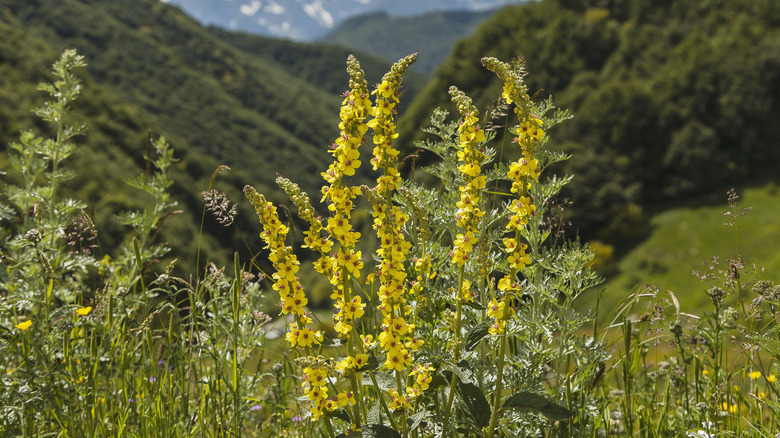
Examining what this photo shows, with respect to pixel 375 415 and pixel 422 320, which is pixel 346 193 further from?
pixel 375 415

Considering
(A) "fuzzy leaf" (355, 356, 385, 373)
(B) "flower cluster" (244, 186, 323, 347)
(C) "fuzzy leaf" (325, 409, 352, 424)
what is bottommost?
(C) "fuzzy leaf" (325, 409, 352, 424)

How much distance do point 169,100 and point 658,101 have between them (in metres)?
117

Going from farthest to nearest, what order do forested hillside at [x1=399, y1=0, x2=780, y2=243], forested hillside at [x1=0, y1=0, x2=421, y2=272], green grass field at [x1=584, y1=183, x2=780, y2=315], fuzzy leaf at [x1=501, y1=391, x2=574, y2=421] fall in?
forested hillside at [x1=0, y1=0, x2=421, y2=272], forested hillside at [x1=399, y1=0, x2=780, y2=243], green grass field at [x1=584, y1=183, x2=780, y2=315], fuzzy leaf at [x1=501, y1=391, x2=574, y2=421]

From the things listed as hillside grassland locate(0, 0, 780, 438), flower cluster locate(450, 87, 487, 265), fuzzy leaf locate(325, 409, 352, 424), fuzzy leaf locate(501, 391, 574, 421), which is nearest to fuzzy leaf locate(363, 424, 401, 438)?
hillside grassland locate(0, 0, 780, 438)

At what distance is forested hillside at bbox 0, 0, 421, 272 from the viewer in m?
56.7

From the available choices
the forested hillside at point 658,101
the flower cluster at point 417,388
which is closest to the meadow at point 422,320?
the flower cluster at point 417,388

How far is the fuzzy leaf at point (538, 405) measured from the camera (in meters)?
2.20

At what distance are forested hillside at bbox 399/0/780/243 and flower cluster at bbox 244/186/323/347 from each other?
41375 mm

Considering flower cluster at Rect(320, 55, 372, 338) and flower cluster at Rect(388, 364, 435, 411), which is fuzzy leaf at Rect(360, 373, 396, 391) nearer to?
flower cluster at Rect(388, 364, 435, 411)

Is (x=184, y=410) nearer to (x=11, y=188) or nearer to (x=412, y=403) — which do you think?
(x=412, y=403)

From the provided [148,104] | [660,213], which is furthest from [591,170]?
[148,104]

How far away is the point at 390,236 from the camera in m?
2.26

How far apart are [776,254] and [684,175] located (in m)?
17.9

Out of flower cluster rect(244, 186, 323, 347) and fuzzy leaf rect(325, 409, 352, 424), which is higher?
flower cluster rect(244, 186, 323, 347)
